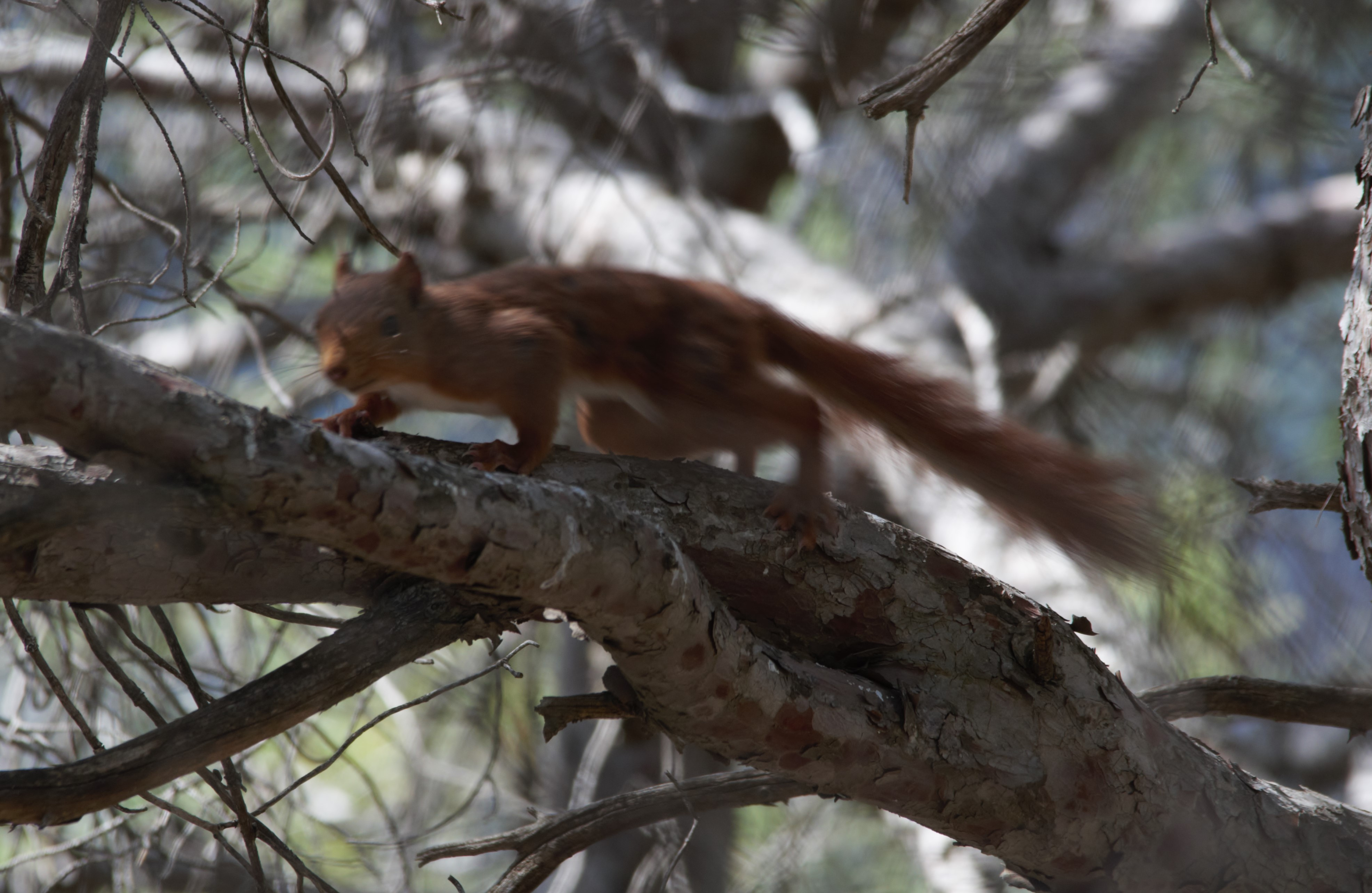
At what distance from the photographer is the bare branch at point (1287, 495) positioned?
166 centimetres

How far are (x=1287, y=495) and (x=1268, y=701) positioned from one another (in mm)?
349

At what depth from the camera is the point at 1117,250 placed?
464cm

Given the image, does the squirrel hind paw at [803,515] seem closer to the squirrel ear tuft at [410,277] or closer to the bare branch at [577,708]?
the bare branch at [577,708]

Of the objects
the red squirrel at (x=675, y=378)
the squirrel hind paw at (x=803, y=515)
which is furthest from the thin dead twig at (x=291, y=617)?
the squirrel hind paw at (x=803, y=515)

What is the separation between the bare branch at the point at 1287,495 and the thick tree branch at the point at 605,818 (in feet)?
2.68

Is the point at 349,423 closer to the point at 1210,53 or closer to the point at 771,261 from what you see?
the point at 1210,53

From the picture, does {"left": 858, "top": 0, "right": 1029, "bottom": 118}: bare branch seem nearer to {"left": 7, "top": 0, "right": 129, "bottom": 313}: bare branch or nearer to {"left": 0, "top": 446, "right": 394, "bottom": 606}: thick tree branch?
{"left": 0, "top": 446, "right": 394, "bottom": 606}: thick tree branch

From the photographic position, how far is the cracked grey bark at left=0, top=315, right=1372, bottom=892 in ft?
3.84

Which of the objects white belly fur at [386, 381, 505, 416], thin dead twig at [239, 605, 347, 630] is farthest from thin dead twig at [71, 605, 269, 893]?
white belly fur at [386, 381, 505, 416]

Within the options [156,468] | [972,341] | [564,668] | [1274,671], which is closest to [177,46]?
[564,668]

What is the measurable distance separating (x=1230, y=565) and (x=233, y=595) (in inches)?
100

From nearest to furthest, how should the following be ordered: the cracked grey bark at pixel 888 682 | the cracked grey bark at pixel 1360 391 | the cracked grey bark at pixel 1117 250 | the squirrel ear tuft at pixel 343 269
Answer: the cracked grey bark at pixel 888 682 < the cracked grey bark at pixel 1360 391 < the squirrel ear tuft at pixel 343 269 < the cracked grey bark at pixel 1117 250

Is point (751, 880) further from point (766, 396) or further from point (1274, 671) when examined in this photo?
point (766, 396)

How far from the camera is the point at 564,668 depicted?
4.68 m
